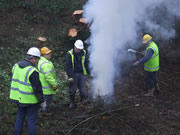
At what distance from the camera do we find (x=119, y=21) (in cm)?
687

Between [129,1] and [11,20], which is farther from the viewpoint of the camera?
[11,20]

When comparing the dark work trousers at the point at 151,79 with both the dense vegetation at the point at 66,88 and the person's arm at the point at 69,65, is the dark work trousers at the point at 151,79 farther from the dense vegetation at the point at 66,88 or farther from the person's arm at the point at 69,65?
the person's arm at the point at 69,65

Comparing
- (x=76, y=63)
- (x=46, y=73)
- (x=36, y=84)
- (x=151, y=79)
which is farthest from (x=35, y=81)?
(x=151, y=79)

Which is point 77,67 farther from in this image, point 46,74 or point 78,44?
point 46,74

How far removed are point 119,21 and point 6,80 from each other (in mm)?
4080

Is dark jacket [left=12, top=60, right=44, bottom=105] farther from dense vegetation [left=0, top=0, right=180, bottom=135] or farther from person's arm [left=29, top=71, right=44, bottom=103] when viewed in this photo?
dense vegetation [left=0, top=0, right=180, bottom=135]

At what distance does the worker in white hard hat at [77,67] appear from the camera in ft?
20.9

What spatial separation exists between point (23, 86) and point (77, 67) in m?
2.29

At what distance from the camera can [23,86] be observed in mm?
4484

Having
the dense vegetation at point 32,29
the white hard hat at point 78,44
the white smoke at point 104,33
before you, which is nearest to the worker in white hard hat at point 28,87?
the white hard hat at point 78,44

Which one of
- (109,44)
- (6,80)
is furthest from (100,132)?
(6,80)

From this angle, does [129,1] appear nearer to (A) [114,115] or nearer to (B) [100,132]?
(A) [114,115]

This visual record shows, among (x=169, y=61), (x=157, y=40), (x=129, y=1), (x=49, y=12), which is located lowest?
(x=169, y=61)

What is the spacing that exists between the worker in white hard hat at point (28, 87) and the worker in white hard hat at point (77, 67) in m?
1.80
